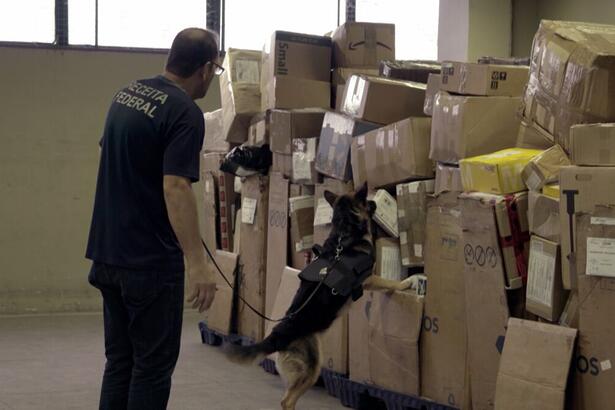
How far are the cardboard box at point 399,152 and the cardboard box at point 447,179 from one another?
12 cm

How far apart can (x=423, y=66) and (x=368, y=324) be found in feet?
4.82

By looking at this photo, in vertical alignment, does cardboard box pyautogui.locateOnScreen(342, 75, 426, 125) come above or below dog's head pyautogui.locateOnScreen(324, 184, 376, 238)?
above

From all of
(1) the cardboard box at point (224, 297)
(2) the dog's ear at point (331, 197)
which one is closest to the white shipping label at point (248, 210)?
(1) the cardboard box at point (224, 297)

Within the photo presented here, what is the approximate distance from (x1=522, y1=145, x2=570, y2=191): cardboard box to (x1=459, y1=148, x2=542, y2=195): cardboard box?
0.10 m

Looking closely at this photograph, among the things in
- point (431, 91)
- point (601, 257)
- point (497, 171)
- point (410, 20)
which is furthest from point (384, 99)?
point (410, 20)

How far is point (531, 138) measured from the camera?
154 inches

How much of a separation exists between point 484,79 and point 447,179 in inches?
18.0

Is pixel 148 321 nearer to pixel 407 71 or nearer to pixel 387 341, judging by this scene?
pixel 387 341

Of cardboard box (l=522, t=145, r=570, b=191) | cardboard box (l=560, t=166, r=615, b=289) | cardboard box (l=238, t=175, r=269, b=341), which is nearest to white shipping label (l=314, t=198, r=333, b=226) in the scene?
cardboard box (l=238, t=175, r=269, b=341)

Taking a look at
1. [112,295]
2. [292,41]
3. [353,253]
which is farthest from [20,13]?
[112,295]

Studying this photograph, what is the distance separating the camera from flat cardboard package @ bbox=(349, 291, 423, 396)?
4242 millimetres

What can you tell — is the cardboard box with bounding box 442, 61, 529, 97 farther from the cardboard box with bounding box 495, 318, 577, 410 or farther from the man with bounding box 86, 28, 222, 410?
the man with bounding box 86, 28, 222, 410

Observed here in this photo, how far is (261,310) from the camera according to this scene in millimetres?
5574

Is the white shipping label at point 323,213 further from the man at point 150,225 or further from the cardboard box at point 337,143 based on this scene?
the man at point 150,225
